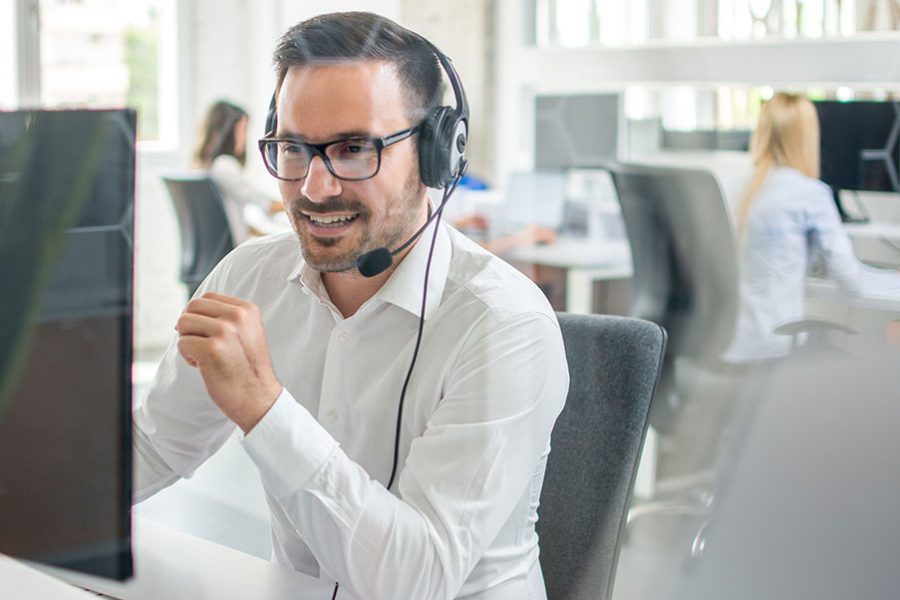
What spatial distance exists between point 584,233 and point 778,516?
1693 mm

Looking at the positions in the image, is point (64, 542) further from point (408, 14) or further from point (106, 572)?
point (408, 14)

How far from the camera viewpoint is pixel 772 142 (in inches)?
52.5

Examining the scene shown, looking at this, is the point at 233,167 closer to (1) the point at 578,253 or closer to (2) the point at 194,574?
(2) the point at 194,574

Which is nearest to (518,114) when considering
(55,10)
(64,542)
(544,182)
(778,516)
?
(544,182)

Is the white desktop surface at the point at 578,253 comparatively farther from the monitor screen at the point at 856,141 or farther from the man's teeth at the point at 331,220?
the man's teeth at the point at 331,220

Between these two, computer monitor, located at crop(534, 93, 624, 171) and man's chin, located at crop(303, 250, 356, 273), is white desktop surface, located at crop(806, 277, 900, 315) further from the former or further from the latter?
computer monitor, located at crop(534, 93, 624, 171)

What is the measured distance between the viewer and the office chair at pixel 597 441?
0.94 m

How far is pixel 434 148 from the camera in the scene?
33.1 inches

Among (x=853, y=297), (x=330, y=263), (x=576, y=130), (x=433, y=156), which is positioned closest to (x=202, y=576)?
(x=330, y=263)

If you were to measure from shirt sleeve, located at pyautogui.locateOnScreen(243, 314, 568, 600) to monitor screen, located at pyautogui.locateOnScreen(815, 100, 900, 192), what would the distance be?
0.61 m

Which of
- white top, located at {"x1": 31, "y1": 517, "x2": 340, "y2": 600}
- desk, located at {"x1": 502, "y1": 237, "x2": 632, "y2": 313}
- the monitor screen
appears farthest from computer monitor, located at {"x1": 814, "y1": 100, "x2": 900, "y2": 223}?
white top, located at {"x1": 31, "y1": 517, "x2": 340, "y2": 600}

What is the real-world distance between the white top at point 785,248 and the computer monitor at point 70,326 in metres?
0.75

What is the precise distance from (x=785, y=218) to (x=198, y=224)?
0.73 meters

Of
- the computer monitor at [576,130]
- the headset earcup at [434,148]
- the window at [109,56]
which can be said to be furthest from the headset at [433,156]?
the computer monitor at [576,130]
